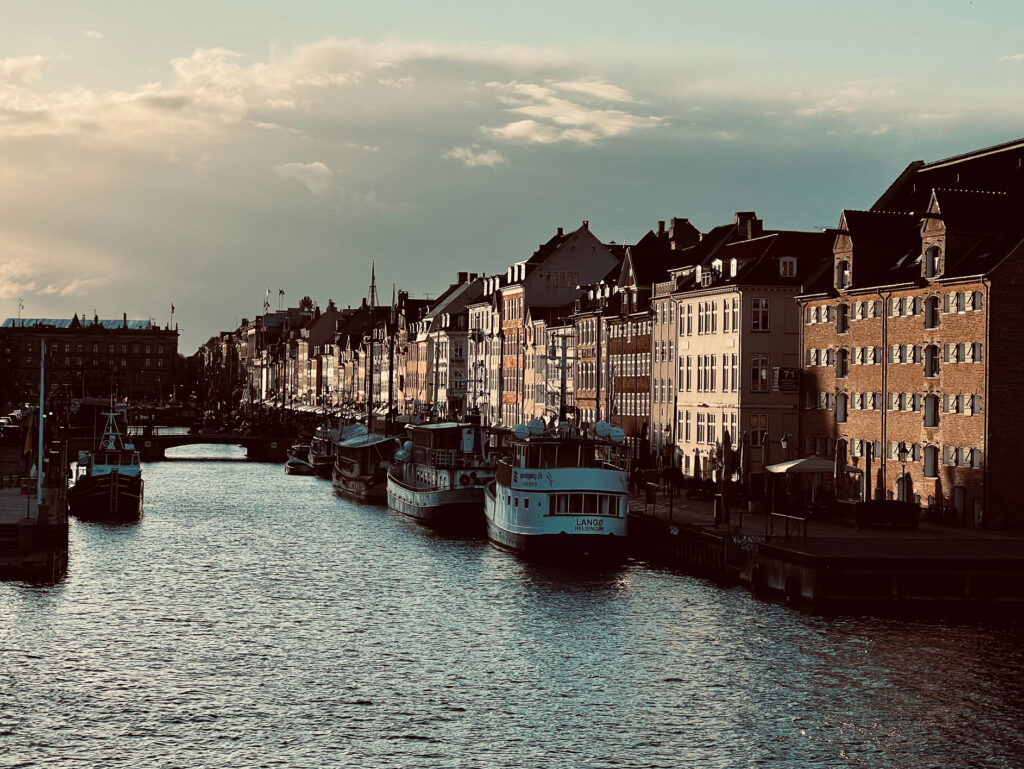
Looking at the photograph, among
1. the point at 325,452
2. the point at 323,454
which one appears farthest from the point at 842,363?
the point at 325,452

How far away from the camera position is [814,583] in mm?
61031

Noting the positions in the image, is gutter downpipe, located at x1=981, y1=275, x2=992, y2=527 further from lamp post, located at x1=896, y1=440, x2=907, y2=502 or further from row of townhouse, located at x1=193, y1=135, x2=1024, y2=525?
lamp post, located at x1=896, y1=440, x2=907, y2=502

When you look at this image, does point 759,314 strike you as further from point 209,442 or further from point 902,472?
point 209,442

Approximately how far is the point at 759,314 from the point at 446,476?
74.9 ft

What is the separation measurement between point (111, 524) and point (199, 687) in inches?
2139

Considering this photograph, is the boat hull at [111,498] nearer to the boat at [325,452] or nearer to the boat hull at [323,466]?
the boat at [325,452]

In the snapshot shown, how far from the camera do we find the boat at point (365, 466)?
12638cm

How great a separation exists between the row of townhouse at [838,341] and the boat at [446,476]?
7.60 meters

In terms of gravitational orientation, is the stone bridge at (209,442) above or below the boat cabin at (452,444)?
below

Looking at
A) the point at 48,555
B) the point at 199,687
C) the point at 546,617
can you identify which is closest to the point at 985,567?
the point at 546,617

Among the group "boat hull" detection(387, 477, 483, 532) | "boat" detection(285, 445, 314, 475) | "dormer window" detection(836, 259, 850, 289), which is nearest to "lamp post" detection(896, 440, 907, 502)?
"dormer window" detection(836, 259, 850, 289)

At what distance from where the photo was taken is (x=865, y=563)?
6059 centimetres

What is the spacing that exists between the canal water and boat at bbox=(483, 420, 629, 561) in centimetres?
224

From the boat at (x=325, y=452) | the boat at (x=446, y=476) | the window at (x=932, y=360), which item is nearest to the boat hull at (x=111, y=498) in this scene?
the boat at (x=446, y=476)
